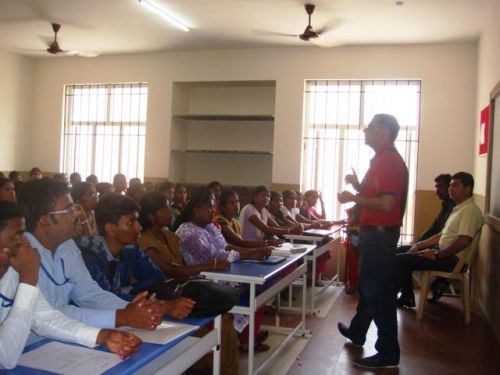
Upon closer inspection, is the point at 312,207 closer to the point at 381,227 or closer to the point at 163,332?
the point at 381,227

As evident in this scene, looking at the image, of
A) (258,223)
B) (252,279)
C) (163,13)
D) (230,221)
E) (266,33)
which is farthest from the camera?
(266,33)

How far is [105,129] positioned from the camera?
26.4 feet

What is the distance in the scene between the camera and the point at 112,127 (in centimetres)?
802

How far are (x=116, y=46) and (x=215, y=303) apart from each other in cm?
607

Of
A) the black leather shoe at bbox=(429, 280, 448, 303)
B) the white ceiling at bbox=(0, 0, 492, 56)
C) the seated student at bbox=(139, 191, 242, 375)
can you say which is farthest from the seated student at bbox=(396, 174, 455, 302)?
the seated student at bbox=(139, 191, 242, 375)

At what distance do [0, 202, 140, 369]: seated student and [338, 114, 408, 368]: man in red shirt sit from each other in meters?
1.97

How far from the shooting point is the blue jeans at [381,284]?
10.5 feet

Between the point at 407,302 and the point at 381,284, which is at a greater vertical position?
the point at 381,284

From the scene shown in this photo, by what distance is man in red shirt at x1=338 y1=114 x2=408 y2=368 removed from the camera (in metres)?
Result: 3.17

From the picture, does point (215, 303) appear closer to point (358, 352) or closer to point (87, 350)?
point (87, 350)

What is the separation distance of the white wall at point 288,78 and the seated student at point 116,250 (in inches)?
182

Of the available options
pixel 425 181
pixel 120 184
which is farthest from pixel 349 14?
pixel 120 184

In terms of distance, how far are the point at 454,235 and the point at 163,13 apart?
3.81m

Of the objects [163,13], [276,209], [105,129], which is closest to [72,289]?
[276,209]
